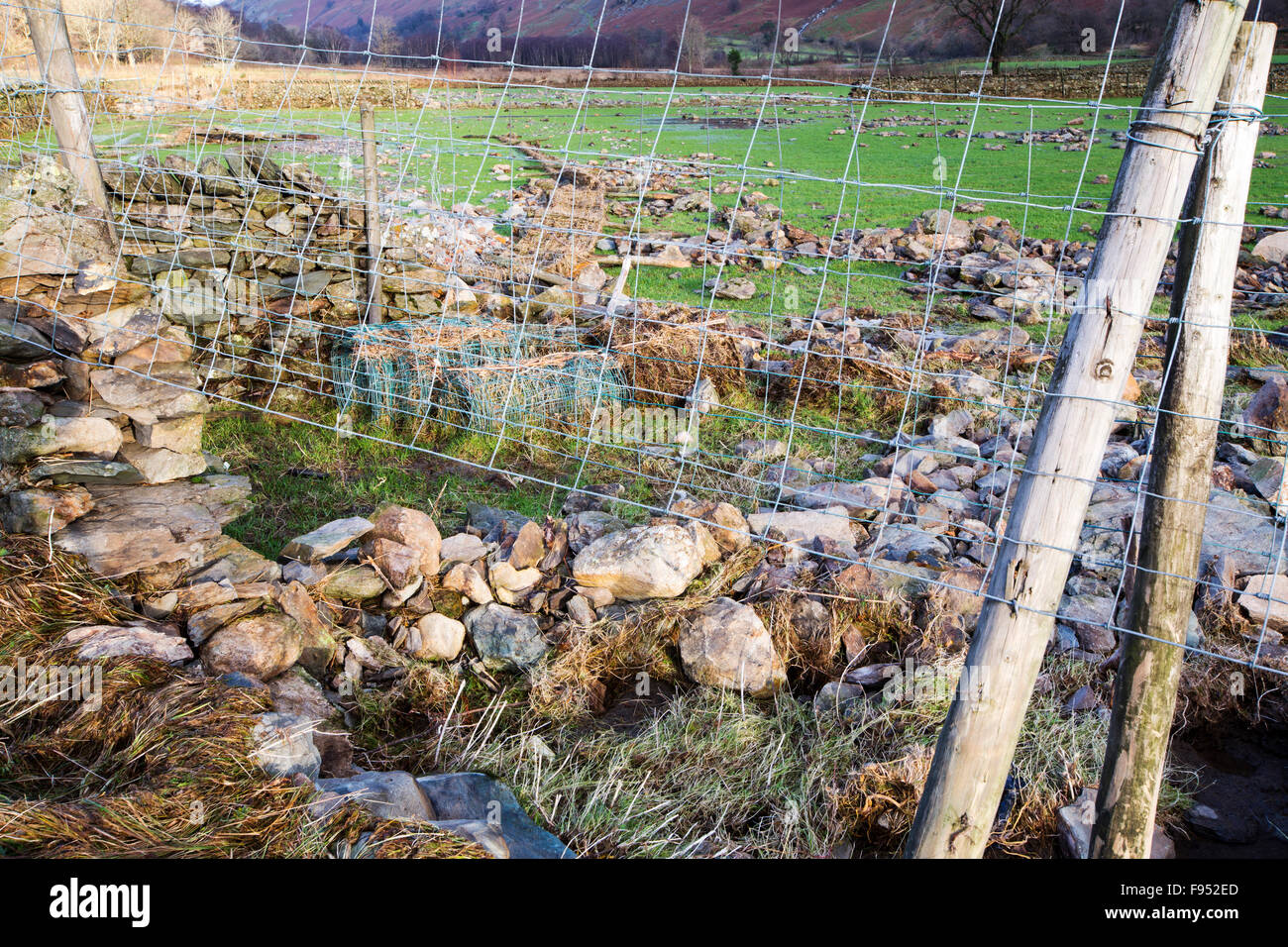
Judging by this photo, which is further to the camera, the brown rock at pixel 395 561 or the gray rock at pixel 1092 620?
the brown rock at pixel 395 561

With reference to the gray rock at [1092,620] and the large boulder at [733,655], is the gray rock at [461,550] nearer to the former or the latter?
the large boulder at [733,655]

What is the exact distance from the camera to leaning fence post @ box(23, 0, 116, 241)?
525 centimetres

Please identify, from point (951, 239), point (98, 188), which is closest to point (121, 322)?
point (98, 188)

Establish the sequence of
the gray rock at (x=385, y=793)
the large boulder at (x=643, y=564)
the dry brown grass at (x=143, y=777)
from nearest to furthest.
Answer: the dry brown grass at (x=143, y=777) < the gray rock at (x=385, y=793) < the large boulder at (x=643, y=564)

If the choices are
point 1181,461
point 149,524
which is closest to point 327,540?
point 149,524

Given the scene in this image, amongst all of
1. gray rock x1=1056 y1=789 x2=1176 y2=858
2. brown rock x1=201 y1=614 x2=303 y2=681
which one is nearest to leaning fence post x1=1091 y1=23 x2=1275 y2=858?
gray rock x1=1056 y1=789 x2=1176 y2=858

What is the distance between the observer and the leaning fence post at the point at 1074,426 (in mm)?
2180

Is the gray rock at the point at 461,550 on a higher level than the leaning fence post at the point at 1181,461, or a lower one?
lower

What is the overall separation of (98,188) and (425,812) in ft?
16.7

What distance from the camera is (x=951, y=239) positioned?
1197 cm

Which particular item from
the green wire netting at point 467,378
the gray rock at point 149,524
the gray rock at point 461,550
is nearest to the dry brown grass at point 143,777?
the gray rock at point 149,524

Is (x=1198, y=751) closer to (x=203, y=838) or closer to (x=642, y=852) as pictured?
(x=642, y=852)

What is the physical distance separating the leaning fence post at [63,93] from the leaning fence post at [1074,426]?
19.8 feet

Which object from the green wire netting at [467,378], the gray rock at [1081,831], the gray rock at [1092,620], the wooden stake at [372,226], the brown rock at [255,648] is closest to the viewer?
the gray rock at [1081,831]
